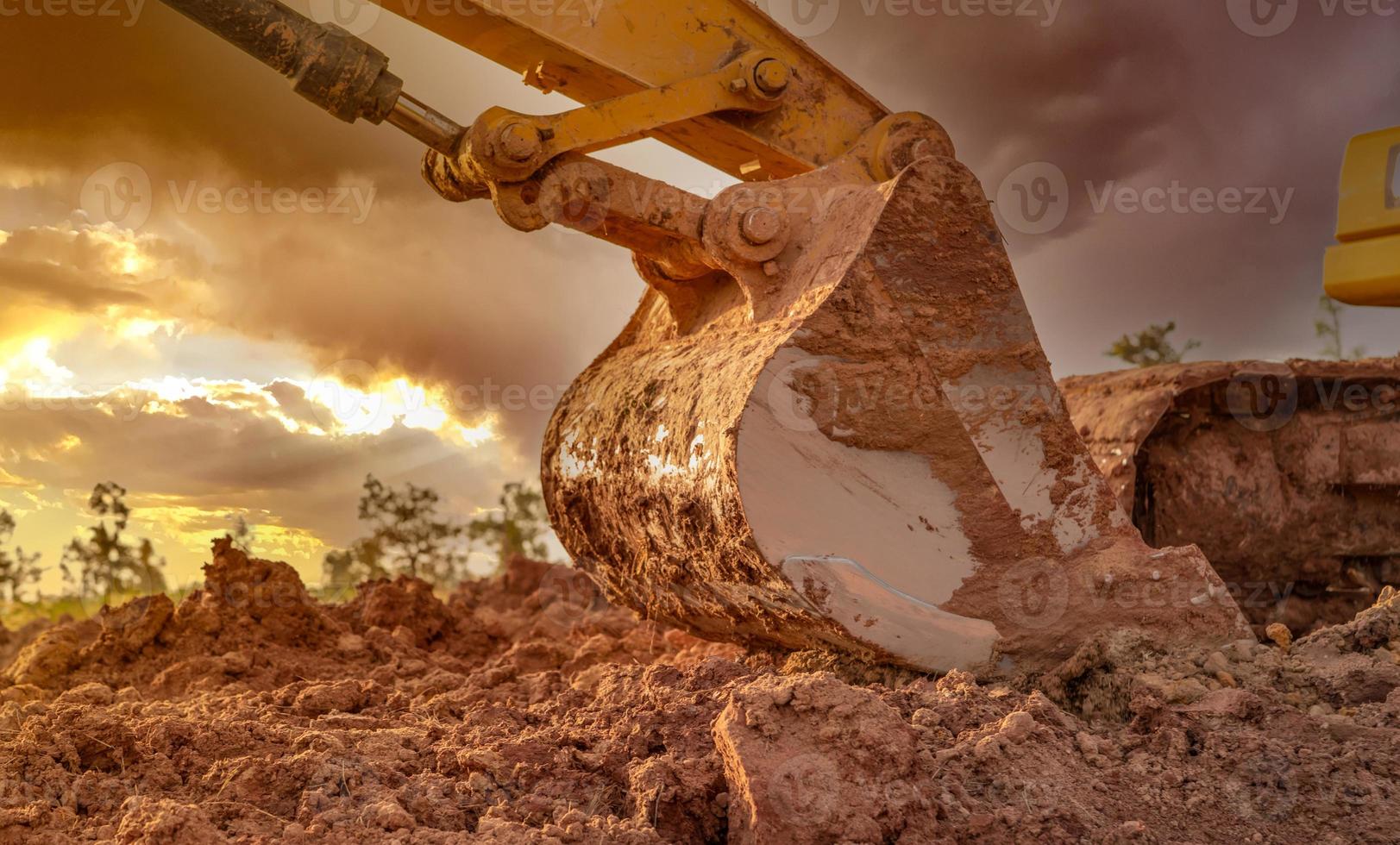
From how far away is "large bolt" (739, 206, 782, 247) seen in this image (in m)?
3.33

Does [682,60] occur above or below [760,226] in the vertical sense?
above

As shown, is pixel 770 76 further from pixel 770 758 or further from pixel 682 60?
pixel 770 758

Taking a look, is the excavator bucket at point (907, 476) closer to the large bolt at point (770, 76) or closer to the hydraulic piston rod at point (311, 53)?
the large bolt at point (770, 76)

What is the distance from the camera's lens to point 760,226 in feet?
10.9

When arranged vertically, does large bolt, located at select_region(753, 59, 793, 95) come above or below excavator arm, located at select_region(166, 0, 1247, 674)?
above

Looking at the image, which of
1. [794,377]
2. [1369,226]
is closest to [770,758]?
[794,377]

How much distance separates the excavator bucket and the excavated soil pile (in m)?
0.20

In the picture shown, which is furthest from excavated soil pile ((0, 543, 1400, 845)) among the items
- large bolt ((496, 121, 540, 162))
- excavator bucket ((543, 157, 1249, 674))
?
large bolt ((496, 121, 540, 162))

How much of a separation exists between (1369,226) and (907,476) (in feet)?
10.0

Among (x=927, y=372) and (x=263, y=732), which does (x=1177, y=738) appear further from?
(x=263, y=732)

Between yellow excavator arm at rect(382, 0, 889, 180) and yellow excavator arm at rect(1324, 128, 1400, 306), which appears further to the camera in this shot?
yellow excavator arm at rect(1324, 128, 1400, 306)

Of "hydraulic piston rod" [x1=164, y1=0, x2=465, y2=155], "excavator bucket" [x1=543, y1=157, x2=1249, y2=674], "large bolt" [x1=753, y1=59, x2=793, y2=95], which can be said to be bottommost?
"excavator bucket" [x1=543, y1=157, x2=1249, y2=674]

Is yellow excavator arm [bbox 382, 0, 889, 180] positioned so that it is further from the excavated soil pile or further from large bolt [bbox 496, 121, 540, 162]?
the excavated soil pile

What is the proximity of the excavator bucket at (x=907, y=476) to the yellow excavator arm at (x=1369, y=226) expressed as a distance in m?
2.44
